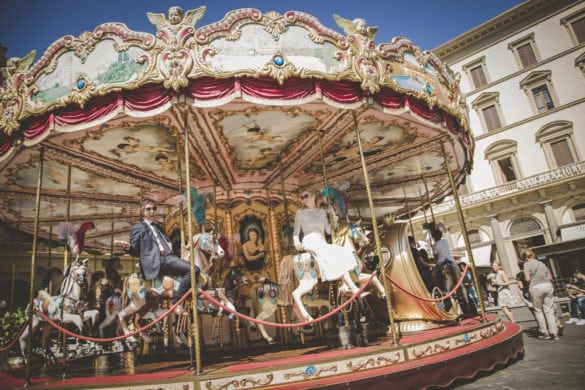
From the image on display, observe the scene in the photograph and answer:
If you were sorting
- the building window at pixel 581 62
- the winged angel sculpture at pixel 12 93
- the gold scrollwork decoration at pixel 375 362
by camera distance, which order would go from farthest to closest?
1. the building window at pixel 581 62
2. the winged angel sculpture at pixel 12 93
3. the gold scrollwork decoration at pixel 375 362

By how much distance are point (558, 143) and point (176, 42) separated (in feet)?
89.1

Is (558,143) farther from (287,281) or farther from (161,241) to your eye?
(161,241)

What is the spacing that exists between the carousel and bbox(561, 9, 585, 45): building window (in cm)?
2283

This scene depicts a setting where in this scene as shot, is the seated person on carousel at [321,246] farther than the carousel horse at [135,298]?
No

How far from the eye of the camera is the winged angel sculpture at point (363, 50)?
5137 millimetres

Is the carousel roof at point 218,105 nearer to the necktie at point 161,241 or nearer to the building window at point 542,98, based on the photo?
the necktie at point 161,241

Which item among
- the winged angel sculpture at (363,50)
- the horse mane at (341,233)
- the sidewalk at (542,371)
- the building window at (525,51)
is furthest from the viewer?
the building window at (525,51)

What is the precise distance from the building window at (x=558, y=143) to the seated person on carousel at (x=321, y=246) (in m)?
23.8

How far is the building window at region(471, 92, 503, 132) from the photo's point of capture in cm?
2722

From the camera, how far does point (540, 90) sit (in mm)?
25688

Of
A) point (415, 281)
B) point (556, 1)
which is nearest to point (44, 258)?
point (415, 281)

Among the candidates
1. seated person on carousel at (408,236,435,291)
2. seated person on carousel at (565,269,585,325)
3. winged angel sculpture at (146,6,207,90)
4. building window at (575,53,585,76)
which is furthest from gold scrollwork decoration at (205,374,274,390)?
building window at (575,53,585,76)

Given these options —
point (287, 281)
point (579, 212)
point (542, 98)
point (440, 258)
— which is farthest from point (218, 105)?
point (542, 98)

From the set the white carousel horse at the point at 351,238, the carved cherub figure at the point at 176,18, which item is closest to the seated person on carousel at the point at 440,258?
the white carousel horse at the point at 351,238
